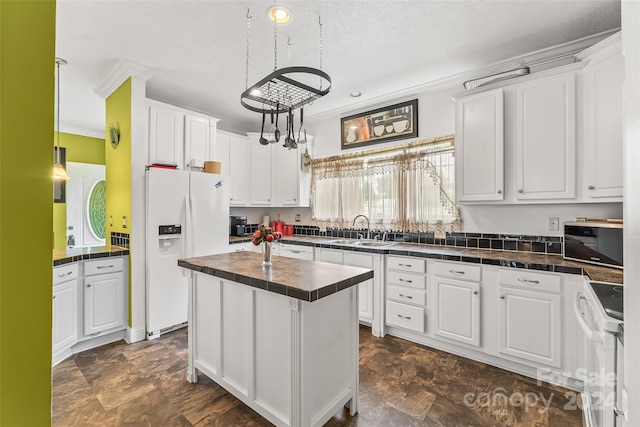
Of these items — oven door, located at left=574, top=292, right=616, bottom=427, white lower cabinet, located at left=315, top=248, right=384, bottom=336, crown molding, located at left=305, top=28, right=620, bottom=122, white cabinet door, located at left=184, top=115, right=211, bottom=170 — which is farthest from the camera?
white cabinet door, located at left=184, top=115, right=211, bottom=170

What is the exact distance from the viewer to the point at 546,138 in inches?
91.8

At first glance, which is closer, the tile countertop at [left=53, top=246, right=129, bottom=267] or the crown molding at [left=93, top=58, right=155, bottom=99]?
the tile countertop at [left=53, top=246, right=129, bottom=267]

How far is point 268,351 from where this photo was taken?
1681 millimetres

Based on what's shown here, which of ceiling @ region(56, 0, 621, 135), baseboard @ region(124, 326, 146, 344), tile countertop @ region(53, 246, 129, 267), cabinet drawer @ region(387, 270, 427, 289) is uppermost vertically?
ceiling @ region(56, 0, 621, 135)

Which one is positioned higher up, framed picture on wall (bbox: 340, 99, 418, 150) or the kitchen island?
framed picture on wall (bbox: 340, 99, 418, 150)

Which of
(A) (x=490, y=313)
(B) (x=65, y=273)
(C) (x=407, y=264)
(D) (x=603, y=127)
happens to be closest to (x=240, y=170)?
(B) (x=65, y=273)

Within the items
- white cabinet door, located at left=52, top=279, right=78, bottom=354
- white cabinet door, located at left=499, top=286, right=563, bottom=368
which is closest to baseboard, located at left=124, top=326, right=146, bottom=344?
white cabinet door, located at left=52, top=279, right=78, bottom=354

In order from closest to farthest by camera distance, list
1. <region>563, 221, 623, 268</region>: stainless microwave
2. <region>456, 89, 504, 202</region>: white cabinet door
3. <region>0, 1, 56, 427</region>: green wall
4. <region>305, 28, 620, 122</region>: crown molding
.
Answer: <region>0, 1, 56, 427</region>: green wall → <region>563, 221, 623, 268</region>: stainless microwave → <region>305, 28, 620, 122</region>: crown molding → <region>456, 89, 504, 202</region>: white cabinet door

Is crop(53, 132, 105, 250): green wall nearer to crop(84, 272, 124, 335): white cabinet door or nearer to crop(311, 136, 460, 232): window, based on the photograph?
crop(84, 272, 124, 335): white cabinet door

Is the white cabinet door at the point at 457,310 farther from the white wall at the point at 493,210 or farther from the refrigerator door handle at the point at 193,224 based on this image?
the refrigerator door handle at the point at 193,224

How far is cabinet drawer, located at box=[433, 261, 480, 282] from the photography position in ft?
8.02

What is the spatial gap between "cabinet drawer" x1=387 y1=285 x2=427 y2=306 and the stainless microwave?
3.88ft

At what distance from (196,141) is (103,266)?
1.65 m

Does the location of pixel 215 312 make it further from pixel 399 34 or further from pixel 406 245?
pixel 399 34
